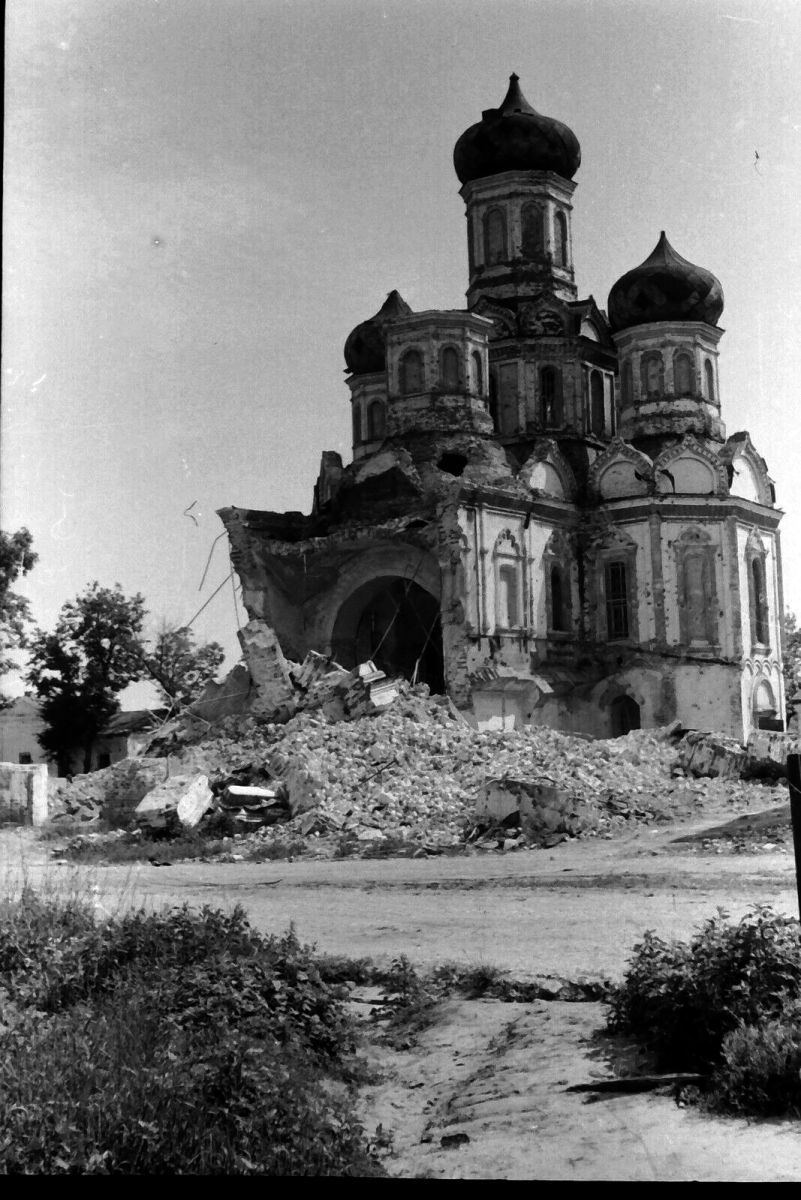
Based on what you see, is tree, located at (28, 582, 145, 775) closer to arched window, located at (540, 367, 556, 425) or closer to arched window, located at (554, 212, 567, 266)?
arched window, located at (540, 367, 556, 425)

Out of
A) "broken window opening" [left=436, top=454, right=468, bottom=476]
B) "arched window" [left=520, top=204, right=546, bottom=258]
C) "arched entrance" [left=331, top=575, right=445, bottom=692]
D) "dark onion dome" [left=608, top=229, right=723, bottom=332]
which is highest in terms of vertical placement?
"arched window" [left=520, top=204, right=546, bottom=258]

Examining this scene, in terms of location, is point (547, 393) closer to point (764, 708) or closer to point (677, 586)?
point (677, 586)

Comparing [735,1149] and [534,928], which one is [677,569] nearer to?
[534,928]

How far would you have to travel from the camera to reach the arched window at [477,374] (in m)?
25.9

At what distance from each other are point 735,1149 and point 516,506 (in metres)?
19.8

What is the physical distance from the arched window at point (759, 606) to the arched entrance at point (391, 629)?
6118 mm

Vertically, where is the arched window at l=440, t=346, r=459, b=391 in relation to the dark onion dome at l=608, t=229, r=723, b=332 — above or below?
below

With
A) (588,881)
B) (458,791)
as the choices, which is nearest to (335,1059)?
(588,881)

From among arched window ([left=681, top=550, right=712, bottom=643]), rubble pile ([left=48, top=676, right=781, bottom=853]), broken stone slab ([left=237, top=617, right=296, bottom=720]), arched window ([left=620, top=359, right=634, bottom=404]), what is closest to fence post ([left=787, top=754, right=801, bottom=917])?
rubble pile ([left=48, top=676, right=781, bottom=853])

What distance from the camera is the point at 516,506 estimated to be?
2470 centimetres

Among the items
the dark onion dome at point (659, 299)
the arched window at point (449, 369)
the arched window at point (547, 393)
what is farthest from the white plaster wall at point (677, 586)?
the arched window at point (449, 369)

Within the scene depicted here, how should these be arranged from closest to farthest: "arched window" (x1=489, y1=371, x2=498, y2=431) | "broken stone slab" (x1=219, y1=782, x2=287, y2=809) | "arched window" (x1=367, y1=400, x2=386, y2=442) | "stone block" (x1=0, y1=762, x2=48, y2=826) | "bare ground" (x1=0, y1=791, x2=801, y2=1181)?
"bare ground" (x1=0, y1=791, x2=801, y2=1181)
"broken stone slab" (x1=219, y1=782, x2=287, y2=809)
"stone block" (x1=0, y1=762, x2=48, y2=826)
"arched window" (x1=489, y1=371, x2=498, y2=431)
"arched window" (x1=367, y1=400, x2=386, y2=442)

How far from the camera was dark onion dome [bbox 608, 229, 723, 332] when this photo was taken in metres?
27.0

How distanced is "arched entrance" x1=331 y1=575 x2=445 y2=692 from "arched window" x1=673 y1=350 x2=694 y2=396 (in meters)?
7.55
